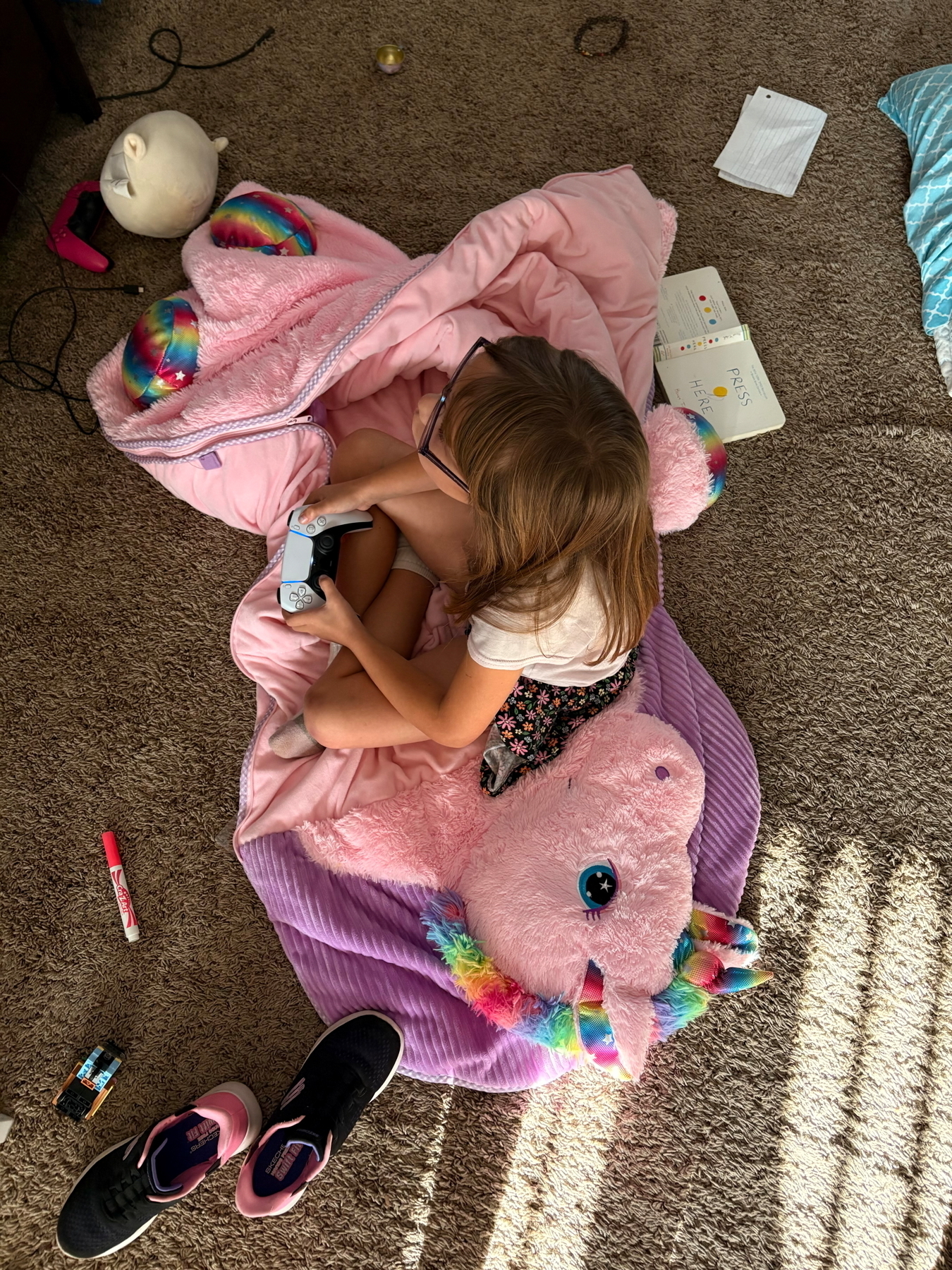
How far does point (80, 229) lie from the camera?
1.43 m

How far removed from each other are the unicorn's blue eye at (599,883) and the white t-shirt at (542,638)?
1.00ft

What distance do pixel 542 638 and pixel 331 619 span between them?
0.31 meters

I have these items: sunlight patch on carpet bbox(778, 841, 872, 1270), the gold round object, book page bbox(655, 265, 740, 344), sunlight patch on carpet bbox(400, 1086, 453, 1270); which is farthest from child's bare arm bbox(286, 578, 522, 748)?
the gold round object

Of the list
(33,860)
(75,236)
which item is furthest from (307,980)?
(75,236)

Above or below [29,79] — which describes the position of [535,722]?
below

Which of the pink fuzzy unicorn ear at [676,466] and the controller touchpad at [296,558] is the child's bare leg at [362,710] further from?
the pink fuzzy unicorn ear at [676,466]

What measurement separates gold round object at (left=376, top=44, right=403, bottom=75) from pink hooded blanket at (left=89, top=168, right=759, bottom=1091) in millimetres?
398

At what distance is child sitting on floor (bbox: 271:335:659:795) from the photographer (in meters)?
0.79

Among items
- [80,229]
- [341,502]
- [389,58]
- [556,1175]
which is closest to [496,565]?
[341,502]

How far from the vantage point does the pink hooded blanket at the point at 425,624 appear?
110cm

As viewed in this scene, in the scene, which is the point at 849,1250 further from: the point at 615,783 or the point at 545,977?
the point at 615,783

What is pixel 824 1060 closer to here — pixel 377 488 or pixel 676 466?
pixel 676 466

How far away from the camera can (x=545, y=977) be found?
103 centimetres

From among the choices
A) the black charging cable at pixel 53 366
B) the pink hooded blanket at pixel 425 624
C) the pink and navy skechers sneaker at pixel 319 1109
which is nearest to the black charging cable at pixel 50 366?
the black charging cable at pixel 53 366
